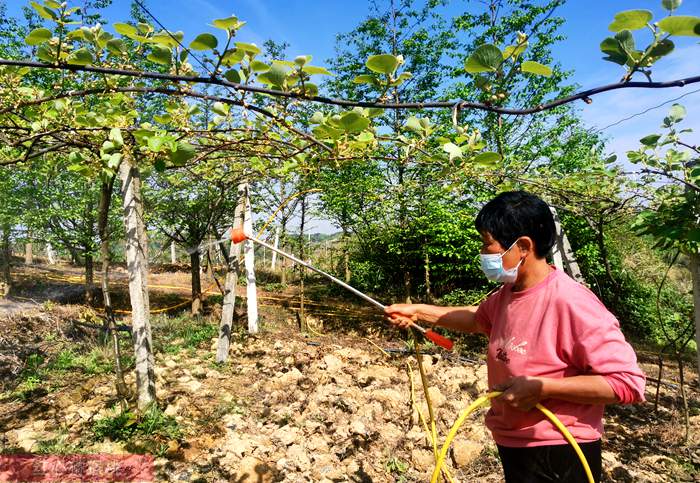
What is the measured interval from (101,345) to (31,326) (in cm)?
130

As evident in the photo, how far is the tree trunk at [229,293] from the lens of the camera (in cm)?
461

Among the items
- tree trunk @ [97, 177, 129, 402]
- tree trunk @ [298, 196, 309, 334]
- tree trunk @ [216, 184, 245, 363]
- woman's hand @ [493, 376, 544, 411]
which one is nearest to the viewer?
woman's hand @ [493, 376, 544, 411]

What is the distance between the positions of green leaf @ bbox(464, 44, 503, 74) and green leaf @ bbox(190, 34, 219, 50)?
50 centimetres

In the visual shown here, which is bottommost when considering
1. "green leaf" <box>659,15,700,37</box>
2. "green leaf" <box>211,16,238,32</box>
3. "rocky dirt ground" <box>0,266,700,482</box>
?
"rocky dirt ground" <box>0,266,700,482</box>

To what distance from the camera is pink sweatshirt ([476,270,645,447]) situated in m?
1.05

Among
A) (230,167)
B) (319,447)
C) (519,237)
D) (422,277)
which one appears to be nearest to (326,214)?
(422,277)

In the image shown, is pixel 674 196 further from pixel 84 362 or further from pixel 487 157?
pixel 84 362

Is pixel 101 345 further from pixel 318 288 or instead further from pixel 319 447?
pixel 318 288

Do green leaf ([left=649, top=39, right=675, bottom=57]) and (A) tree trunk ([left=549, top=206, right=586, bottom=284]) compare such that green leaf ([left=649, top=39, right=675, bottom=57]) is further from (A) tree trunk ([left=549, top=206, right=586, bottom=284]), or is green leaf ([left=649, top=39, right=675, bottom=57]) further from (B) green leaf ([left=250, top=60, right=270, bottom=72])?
(A) tree trunk ([left=549, top=206, right=586, bottom=284])

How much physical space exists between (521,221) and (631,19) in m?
0.67

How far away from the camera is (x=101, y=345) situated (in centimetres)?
475

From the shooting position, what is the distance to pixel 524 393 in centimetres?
109

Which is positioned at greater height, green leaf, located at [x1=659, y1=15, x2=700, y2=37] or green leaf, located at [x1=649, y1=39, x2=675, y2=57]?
green leaf, located at [x1=659, y1=15, x2=700, y2=37]

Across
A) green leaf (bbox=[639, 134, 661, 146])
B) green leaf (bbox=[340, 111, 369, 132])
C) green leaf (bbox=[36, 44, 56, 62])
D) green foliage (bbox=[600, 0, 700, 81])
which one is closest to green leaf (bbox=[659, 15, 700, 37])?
green foliage (bbox=[600, 0, 700, 81])
